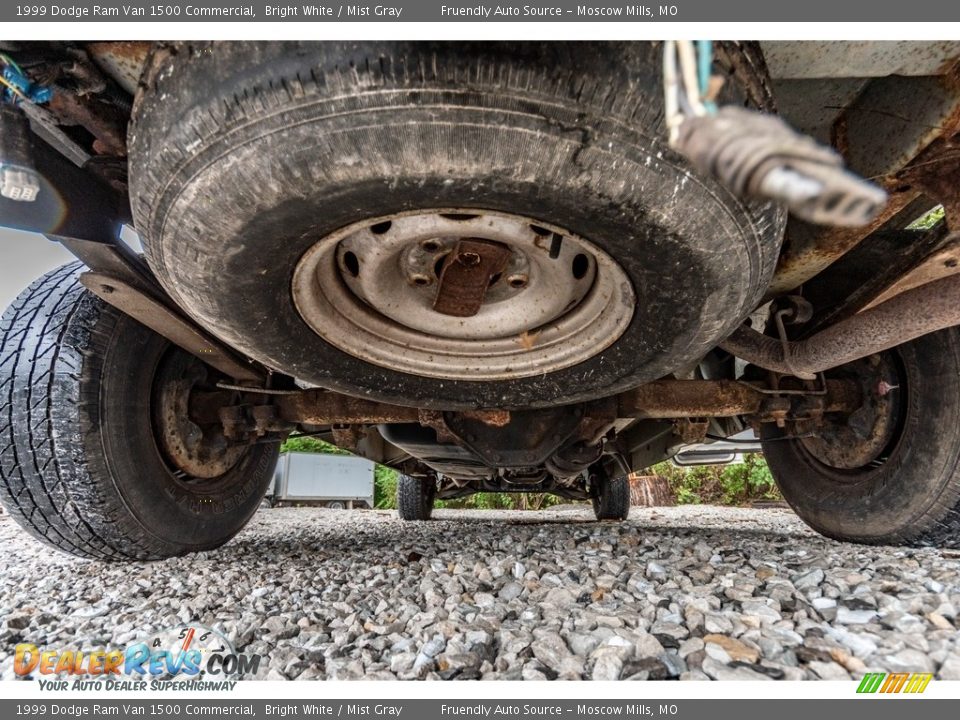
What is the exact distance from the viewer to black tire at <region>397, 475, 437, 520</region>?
171 inches

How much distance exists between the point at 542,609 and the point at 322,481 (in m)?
8.69

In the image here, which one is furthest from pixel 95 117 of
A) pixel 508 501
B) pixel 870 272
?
pixel 508 501

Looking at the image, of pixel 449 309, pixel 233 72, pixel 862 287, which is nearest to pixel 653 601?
pixel 449 309

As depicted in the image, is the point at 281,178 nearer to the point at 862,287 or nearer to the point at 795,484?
the point at 862,287

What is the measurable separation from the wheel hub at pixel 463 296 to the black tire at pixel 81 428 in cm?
76

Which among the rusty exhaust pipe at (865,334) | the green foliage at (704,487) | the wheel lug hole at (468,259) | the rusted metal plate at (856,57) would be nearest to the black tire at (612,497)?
the rusty exhaust pipe at (865,334)

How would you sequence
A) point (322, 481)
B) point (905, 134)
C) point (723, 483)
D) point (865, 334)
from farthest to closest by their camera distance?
point (723, 483), point (322, 481), point (865, 334), point (905, 134)

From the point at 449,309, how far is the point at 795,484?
1606 millimetres

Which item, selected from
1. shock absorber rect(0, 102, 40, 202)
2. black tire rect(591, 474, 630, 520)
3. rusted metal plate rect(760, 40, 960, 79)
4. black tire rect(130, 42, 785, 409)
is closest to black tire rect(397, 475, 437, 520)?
black tire rect(591, 474, 630, 520)

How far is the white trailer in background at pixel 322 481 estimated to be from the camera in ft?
28.8

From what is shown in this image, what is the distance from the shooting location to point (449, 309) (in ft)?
4.05

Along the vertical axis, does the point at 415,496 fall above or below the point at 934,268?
below

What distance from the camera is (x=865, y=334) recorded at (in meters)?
1.27

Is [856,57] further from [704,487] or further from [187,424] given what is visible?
[704,487]
